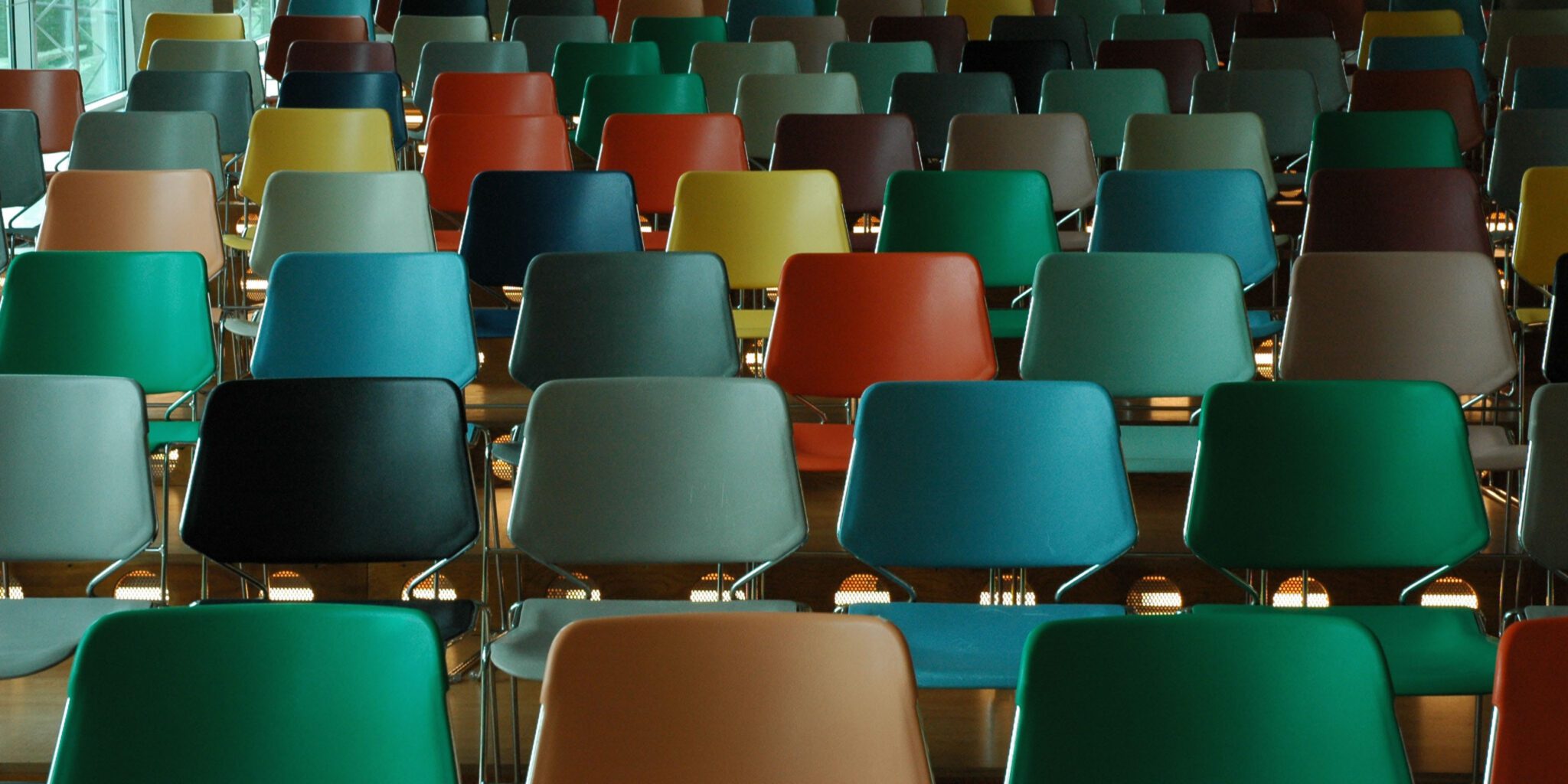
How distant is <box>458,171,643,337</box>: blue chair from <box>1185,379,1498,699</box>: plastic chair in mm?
2248

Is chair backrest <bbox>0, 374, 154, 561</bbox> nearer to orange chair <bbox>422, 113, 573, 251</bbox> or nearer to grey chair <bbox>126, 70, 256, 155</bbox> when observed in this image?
orange chair <bbox>422, 113, 573, 251</bbox>

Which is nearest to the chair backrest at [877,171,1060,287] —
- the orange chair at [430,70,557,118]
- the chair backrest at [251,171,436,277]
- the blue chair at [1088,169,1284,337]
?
the blue chair at [1088,169,1284,337]

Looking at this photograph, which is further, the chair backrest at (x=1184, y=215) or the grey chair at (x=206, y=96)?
the grey chair at (x=206, y=96)

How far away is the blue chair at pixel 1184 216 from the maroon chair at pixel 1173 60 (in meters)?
2.55

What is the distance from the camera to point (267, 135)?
5789 mm

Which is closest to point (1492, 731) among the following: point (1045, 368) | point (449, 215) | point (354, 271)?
point (1045, 368)

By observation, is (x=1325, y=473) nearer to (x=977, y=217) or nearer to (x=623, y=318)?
(x=623, y=318)

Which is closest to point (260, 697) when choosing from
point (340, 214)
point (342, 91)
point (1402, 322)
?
point (1402, 322)

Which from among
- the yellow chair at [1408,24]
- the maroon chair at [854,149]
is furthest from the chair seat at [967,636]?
the yellow chair at [1408,24]

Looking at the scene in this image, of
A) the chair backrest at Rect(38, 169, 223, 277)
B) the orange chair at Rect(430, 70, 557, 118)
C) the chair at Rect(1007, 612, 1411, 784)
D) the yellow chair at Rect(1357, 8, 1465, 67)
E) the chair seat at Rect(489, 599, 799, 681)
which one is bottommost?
the chair seat at Rect(489, 599, 799, 681)

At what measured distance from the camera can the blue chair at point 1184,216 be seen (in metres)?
4.75

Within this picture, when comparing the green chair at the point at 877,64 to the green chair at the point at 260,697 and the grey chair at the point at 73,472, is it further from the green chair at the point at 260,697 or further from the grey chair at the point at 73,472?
the green chair at the point at 260,697

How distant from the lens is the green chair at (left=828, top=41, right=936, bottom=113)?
707 cm

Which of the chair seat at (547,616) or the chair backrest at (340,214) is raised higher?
the chair backrest at (340,214)
